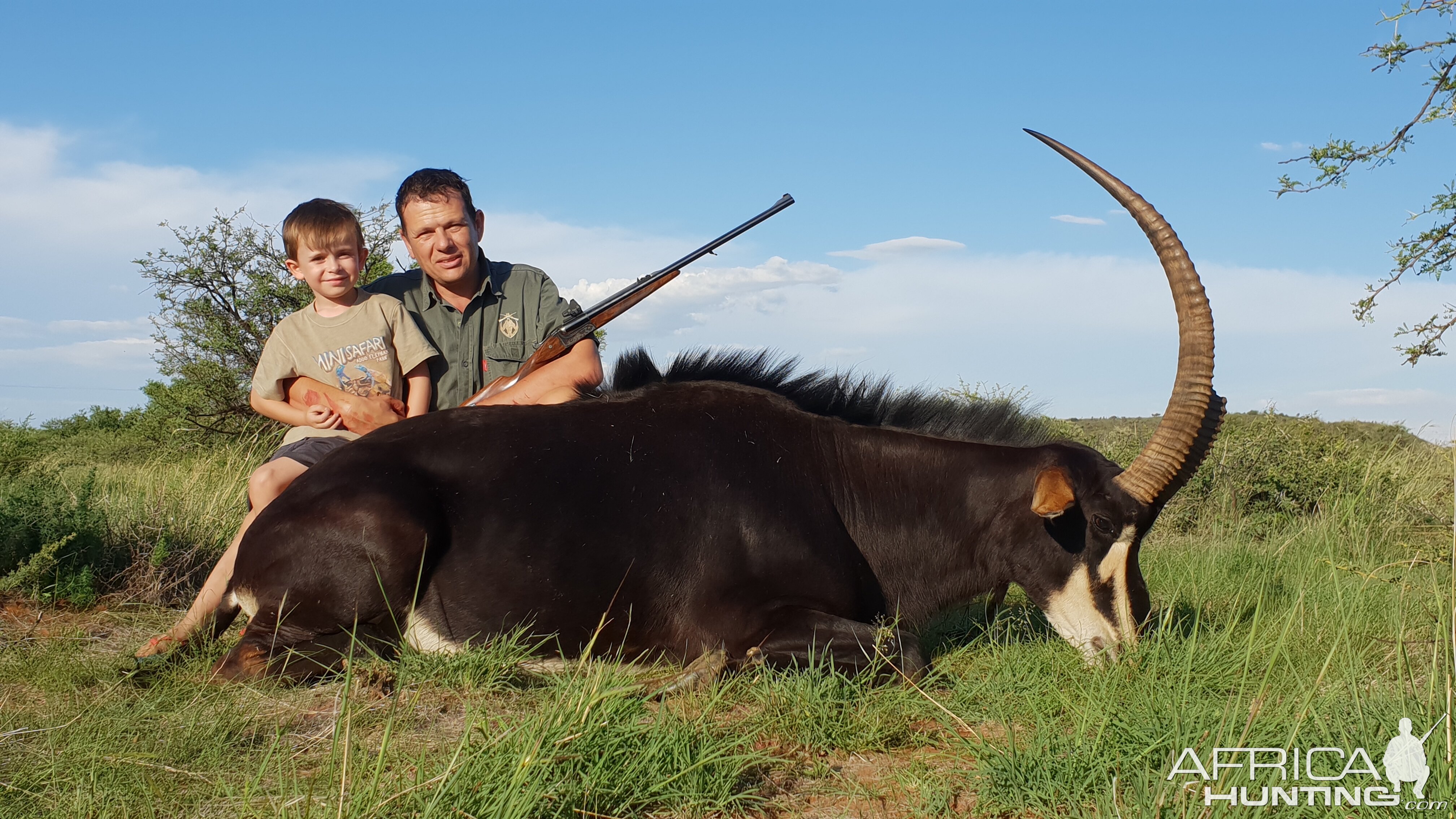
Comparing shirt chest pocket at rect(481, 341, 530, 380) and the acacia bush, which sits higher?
shirt chest pocket at rect(481, 341, 530, 380)

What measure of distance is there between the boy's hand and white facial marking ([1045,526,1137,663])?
365 cm

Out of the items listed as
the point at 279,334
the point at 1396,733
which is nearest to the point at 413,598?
the point at 279,334

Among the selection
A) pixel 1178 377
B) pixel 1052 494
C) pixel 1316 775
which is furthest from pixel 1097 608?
pixel 1316 775

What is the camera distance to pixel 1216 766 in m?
2.75

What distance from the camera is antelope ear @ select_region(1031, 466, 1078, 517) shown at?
13.9ft

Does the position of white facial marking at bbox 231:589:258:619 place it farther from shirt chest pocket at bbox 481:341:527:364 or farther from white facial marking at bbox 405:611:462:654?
shirt chest pocket at bbox 481:341:527:364

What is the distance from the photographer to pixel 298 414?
Answer: 540cm

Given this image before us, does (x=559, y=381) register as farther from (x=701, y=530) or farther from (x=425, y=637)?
(x=425, y=637)

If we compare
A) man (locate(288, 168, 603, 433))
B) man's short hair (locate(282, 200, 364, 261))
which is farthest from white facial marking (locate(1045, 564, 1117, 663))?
man's short hair (locate(282, 200, 364, 261))

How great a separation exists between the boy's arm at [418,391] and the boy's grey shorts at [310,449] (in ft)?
1.61

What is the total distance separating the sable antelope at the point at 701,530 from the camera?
4.19 metres

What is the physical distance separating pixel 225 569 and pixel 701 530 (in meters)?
2.19

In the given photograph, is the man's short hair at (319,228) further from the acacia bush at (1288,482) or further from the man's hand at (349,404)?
the acacia bush at (1288,482)

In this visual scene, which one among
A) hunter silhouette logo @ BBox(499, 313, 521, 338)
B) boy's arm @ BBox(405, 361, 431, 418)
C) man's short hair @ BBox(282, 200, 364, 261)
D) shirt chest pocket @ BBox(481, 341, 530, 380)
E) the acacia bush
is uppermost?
man's short hair @ BBox(282, 200, 364, 261)
